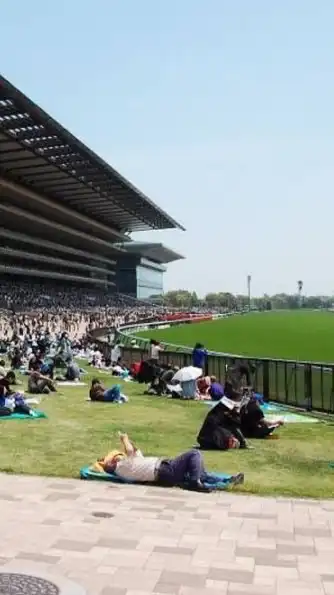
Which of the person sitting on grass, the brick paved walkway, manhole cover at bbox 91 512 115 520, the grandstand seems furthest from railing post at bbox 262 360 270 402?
the grandstand

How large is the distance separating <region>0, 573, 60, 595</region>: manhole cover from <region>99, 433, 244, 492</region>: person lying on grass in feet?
12.2

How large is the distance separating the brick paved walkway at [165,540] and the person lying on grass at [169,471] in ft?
0.75

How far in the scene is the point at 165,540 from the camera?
23.7 feet

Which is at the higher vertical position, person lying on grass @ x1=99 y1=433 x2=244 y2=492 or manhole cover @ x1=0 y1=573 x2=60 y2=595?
person lying on grass @ x1=99 y1=433 x2=244 y2=492

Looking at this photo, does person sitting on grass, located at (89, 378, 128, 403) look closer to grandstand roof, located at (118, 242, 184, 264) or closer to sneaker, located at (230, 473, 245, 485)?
sneaker, located at (230, 473, 245, 485)

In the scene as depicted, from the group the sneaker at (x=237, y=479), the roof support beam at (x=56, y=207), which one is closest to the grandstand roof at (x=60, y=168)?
the roof support beam at (x=56, y=207)

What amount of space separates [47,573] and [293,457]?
256 inches

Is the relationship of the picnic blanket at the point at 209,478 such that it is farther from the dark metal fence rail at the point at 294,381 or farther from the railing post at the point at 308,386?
the railing post at the point at 308,386

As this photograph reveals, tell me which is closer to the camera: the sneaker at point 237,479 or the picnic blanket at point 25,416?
the sneaker at point 237,479

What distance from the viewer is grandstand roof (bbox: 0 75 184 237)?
66.7 meters

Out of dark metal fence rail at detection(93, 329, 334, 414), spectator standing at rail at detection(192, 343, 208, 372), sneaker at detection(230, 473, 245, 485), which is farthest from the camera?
spectator standing at rail at detection(192, 343, 208, 372)

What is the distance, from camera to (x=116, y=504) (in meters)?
8.68

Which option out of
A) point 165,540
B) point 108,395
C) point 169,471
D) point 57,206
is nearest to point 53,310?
point 57,206

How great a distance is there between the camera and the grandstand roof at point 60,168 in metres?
66.7
